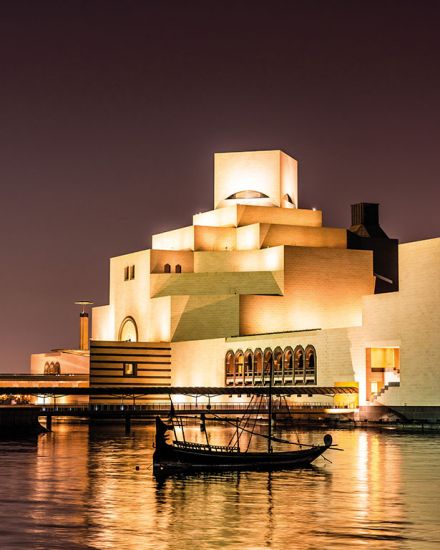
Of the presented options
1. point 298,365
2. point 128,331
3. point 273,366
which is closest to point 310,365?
point 298,365

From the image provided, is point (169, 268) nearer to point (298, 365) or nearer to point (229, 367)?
point (229, 367)

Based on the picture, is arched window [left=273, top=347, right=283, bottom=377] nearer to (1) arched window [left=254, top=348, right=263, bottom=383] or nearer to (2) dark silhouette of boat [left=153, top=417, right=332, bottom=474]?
(1) arched window [left=254, top=348, right=263, bottom=383]

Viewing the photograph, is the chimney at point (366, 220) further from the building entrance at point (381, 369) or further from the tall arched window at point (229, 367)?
the building entrance at point (381, 369)

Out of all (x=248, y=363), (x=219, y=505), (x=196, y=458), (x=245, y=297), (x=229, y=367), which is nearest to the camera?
(x=219, y=505)

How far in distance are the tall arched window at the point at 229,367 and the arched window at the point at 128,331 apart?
52.2 feet

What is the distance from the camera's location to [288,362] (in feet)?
302

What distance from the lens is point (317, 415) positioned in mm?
80000

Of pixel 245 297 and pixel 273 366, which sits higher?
pixel 245 297

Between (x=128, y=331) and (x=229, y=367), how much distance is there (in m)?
18.6

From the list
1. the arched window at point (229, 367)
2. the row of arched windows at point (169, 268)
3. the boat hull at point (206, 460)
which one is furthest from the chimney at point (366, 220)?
the boat hull at point (206, 460)

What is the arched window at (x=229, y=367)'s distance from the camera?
97312 millimetres

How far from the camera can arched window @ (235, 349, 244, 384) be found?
96.3 metres

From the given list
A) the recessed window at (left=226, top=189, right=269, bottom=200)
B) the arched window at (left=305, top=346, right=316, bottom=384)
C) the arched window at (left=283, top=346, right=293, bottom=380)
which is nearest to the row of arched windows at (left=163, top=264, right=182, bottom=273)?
the recessed window at (left=226, top=189, right=269, bottom=200)

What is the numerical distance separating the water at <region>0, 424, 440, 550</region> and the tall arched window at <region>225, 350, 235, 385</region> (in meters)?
50.9
